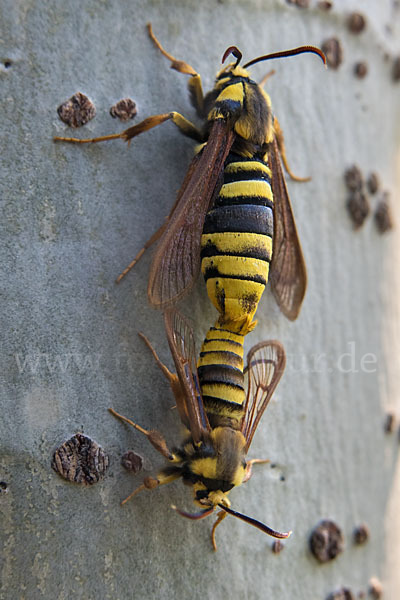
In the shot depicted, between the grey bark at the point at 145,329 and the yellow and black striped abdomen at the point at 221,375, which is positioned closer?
the grey bark at the point at 145,329

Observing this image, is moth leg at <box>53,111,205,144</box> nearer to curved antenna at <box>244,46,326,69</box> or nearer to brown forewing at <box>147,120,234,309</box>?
brown forewing at <box>147,120,234,309</box>

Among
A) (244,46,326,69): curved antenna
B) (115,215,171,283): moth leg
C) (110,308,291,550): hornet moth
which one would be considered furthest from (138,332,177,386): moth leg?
(244,46,326,69): curved antenna

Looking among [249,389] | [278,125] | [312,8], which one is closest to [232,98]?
[278,125]

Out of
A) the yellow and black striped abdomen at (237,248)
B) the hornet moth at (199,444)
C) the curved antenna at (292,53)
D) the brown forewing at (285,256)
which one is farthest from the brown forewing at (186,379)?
the curved antenna at (292,53)

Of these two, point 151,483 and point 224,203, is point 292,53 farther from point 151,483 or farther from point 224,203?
point 151,483

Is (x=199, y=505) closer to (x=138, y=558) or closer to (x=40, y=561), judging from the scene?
(x=138, y=558)

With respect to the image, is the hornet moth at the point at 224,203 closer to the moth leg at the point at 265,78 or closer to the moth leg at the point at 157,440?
the moth leg at the point at 265,78
